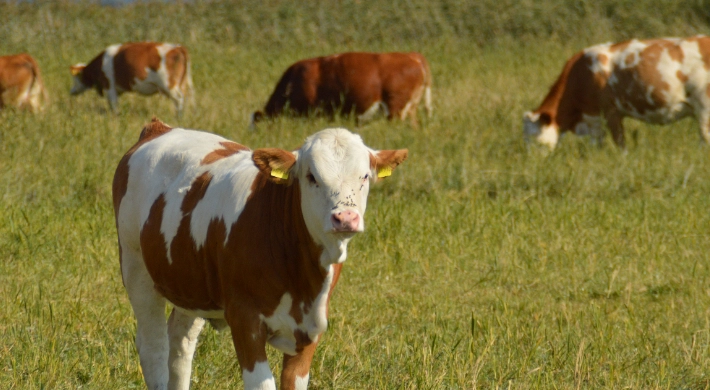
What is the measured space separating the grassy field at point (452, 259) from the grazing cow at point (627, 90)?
1.25ft

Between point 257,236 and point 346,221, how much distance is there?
1.76 feet

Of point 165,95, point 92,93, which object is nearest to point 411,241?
point 165,95

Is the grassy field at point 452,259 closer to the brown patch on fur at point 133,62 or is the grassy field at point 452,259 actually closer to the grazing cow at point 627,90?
the grazing cow at point 627,90

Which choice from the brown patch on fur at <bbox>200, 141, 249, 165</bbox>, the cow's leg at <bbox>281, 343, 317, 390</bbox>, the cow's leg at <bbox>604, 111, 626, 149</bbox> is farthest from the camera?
the cow's leg at <bbox>604, 111, 626, 149</bbox>

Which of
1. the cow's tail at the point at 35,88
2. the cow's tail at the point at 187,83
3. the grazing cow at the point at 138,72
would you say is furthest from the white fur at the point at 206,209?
the grazing cow at the point at 138,72

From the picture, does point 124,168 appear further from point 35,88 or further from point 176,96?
point 176,96

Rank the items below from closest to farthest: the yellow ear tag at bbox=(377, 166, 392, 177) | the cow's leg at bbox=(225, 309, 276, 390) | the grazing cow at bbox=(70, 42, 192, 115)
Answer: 1. the cow's leg at bbox=(225, 309, 276, 390)
2. the yellow ear tag at bbox=(377, 166, 392, 177)
3. the grazing cow at bbox=(70, 42, 192, 115)

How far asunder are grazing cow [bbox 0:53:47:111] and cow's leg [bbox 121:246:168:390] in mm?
11183

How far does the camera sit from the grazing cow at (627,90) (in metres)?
11.8

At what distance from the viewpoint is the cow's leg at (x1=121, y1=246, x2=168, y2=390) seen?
4.44 meters

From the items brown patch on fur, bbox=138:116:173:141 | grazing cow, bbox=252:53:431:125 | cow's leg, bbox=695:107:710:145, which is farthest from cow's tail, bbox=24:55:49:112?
brown patch on fur, bbox=138:116:173:141

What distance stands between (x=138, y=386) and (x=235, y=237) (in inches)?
50.5

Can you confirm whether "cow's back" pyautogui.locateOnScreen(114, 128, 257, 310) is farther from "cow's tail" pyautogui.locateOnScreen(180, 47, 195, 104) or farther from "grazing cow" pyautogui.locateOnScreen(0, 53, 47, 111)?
"cow's tail" pyautogui.locateOnScreen(180, 47, 195, 104)

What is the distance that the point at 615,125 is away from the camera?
1232 cm
